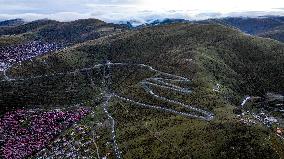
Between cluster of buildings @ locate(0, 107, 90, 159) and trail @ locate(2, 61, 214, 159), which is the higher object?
trail @ locate(2, 61, 214, 159)

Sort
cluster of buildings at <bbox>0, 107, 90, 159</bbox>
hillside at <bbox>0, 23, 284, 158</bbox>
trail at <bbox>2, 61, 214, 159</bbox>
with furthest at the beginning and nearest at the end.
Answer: trail at <bbox>2, 61, 214, 159</bbox>
cluster of buildings at <bbox>0, 107, 90, 159</bbox>
hillside at <bbox>0, 23, 284, 158</bbox>

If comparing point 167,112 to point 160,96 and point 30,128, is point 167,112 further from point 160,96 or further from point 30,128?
point 30,128

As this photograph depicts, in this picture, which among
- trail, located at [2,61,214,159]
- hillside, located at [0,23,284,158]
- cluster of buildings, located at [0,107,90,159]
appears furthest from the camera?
trail, located at [2,61,214,159]

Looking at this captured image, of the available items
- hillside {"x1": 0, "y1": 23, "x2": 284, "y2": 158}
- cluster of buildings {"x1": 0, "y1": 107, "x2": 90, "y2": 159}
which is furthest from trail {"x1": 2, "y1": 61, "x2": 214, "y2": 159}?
cluster of buildings {"x1": 0, "y1": 107, "x2": 90, "y2": 159}

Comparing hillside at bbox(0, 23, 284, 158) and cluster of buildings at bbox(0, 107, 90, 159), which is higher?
hillside at bbox(0, 23, 284, 158)

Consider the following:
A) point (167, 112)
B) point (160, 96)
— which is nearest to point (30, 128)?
point (167, 112)

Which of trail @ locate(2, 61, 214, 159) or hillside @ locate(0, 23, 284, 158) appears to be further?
trail @ locate(2, 61, 214, 159)

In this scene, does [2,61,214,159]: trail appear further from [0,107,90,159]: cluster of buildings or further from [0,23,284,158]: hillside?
[0,107,90,159]: cluster of buildings

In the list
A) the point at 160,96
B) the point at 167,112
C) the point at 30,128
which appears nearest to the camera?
the point at 167,112

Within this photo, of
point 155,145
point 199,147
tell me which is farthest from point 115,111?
point 199,147

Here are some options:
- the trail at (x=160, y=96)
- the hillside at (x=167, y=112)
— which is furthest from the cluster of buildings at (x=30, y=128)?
the trail at (x=160, y=96)
